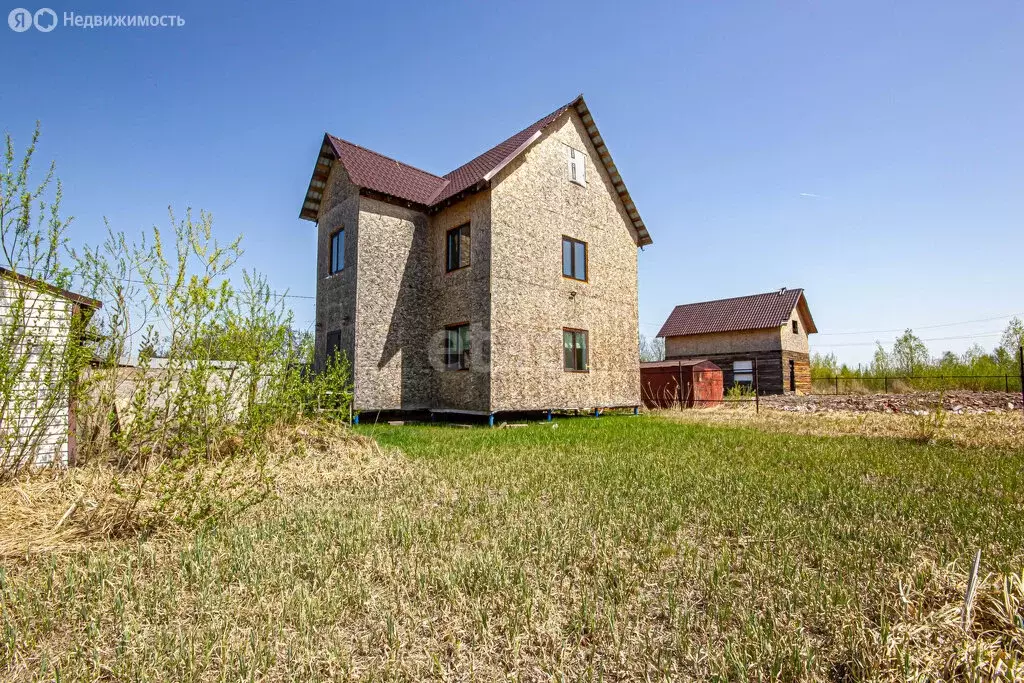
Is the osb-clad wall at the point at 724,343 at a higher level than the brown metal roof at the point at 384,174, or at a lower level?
lower

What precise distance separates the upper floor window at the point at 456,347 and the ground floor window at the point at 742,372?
65.0 feet

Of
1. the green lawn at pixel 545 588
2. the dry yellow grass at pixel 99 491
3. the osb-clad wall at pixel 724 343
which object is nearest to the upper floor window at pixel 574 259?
the dry yellow grass at pixel 99 491

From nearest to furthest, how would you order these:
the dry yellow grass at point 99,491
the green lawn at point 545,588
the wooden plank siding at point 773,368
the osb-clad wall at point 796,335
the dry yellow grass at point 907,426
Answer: the green lawn at point 545,588
the dry yellow grass at point 99,491
the dry yellow grass at point 907,426
the wooden plank siding at point 773,368
the osb-clad wall at point 796,335

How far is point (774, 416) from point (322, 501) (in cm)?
1357

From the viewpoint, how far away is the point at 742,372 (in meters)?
27.9

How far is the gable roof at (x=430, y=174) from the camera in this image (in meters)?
14.1

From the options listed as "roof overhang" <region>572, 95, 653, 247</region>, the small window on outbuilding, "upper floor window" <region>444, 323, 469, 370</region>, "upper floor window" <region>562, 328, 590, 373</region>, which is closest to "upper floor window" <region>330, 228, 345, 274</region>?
the small window on outbuilding

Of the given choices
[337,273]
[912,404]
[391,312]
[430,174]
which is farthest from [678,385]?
[337,273]

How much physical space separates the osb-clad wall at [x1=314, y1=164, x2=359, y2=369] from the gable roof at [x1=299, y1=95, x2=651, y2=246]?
0.48 metres

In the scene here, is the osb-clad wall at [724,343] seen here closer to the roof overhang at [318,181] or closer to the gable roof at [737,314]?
the gable roof at [737,314]

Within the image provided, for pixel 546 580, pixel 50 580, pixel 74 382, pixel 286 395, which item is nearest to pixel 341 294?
pixel 286 395

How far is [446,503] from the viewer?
4.88m

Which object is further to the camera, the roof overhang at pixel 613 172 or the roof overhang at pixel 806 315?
the roof overhang at pixel 806 315

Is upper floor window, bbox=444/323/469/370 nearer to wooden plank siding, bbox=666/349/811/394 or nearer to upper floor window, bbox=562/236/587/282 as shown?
upper floor window, bbox=562/236/587/282
